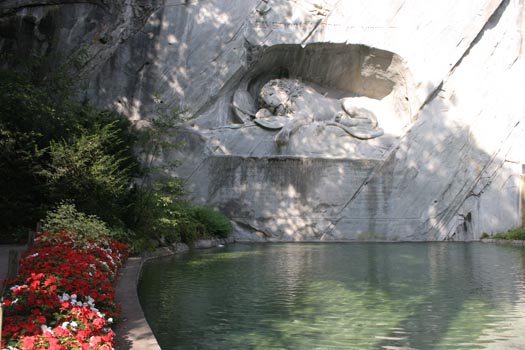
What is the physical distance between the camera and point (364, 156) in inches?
733

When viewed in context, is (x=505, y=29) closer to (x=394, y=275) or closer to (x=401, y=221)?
(x=401, y=221)

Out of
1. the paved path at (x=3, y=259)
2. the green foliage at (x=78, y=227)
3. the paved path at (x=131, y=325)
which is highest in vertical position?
the green foliage at (x=78, y=227)

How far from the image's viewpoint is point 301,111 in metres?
20.1

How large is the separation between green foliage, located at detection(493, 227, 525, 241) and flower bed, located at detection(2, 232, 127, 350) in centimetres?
1422

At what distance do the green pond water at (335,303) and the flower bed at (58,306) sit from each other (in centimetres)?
76

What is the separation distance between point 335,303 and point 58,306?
3347 mm

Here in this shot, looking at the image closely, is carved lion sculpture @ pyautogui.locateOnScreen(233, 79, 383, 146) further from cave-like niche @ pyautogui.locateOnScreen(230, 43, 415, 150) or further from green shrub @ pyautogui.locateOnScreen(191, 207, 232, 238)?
green shrub @ pyautogui.locateOnScreen(191, 207, 232, 238)

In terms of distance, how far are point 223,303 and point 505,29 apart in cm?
1630

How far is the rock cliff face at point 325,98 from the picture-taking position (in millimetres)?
18016

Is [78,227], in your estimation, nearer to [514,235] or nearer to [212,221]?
[212,221]

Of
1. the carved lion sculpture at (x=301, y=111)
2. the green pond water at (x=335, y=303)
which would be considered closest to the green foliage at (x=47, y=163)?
the green pond water at (x=335, y=303)

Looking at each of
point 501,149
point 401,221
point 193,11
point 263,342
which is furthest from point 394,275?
point 193,11

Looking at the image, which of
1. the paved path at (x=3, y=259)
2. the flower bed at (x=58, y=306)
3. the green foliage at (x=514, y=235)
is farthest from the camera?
the green foliage at (x=514, y=235)

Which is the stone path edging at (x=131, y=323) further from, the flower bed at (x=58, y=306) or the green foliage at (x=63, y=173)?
the green foliage at (x=63, y=173)
